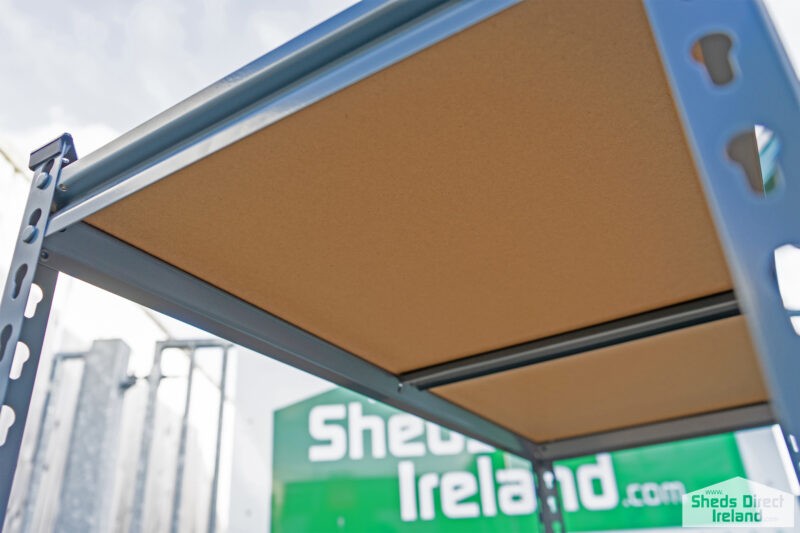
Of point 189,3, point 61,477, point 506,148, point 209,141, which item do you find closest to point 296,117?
point 209,141

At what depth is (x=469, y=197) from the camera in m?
0.60

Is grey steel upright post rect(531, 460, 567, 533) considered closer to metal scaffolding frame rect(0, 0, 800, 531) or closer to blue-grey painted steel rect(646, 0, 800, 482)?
metal scaffolding frame rect(0, 0, 800, 531)

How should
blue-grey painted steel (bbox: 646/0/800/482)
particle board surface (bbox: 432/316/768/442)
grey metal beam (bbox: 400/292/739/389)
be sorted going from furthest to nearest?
particle board surface (bbox: 432/316/768/442)
grey metal beam (bbox: 400/292/739/389)
blue-grey painted steel (bbox: 646/0/800/482)

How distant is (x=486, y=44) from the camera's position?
0.43 metres

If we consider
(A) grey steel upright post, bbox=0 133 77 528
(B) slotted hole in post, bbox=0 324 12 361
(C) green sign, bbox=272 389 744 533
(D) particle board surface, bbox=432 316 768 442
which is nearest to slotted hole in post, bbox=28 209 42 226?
(A) grey steel upright post, bbox=0 133 77 528

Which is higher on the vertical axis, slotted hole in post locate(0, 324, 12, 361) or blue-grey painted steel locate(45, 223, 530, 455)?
blue-grey painted steel locate(45, 223, 530, 455)

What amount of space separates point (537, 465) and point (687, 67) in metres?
1.34

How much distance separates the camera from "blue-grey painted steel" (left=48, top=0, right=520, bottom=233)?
0.42 metres

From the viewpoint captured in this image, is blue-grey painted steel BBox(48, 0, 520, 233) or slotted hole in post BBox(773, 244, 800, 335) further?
blue-grey painted steel BBox(48, 0, 520, 233)

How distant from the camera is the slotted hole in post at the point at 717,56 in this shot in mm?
317

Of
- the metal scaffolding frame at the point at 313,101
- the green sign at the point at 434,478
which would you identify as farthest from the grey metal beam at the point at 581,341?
the green sign at the point at 434,478

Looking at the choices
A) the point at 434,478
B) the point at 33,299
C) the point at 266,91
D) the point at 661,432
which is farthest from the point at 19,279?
the point at 434,478

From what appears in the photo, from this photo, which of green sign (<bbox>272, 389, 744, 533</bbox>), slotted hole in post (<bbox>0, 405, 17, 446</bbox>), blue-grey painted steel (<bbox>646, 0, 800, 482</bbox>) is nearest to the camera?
blue-grey painted steel (<bbox>646, 0, 800, 482</bbox>)

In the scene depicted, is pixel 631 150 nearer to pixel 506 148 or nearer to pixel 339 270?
pixel 506 148
